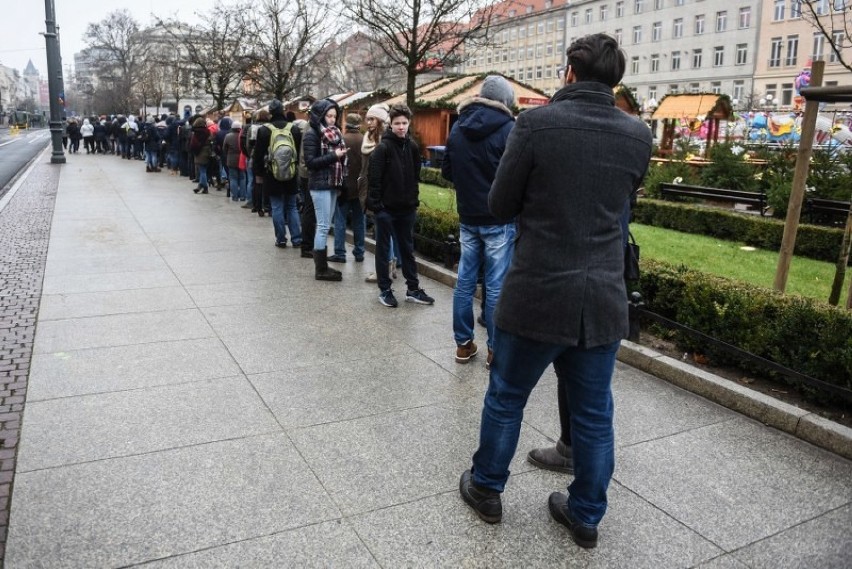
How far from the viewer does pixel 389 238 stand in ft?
23.6

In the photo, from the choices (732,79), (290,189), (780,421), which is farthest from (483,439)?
(732,79)

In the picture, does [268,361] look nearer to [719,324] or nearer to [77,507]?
[77,507]

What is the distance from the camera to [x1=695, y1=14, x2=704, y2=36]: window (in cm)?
6831

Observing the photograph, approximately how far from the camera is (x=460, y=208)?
17.3 feet

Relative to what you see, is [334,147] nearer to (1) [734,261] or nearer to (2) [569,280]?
(1) [734,261]

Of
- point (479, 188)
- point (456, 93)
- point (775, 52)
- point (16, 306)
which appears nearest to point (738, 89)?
point (775, 52)

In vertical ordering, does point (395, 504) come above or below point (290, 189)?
below

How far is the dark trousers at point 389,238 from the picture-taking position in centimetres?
700

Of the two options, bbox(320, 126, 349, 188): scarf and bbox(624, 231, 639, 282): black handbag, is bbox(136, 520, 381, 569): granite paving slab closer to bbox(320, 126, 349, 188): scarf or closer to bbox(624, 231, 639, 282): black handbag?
bbox(624, 231, 639, 282): black handbag

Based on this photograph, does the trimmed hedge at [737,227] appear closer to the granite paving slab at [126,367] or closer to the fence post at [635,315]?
the fence post at [635,315]

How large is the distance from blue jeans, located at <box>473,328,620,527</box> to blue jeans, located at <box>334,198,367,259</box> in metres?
5.96

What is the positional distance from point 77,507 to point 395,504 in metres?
1.42

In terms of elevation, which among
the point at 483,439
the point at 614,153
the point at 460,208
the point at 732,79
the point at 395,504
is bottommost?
the point at 395,504

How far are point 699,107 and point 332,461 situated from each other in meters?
23.1
